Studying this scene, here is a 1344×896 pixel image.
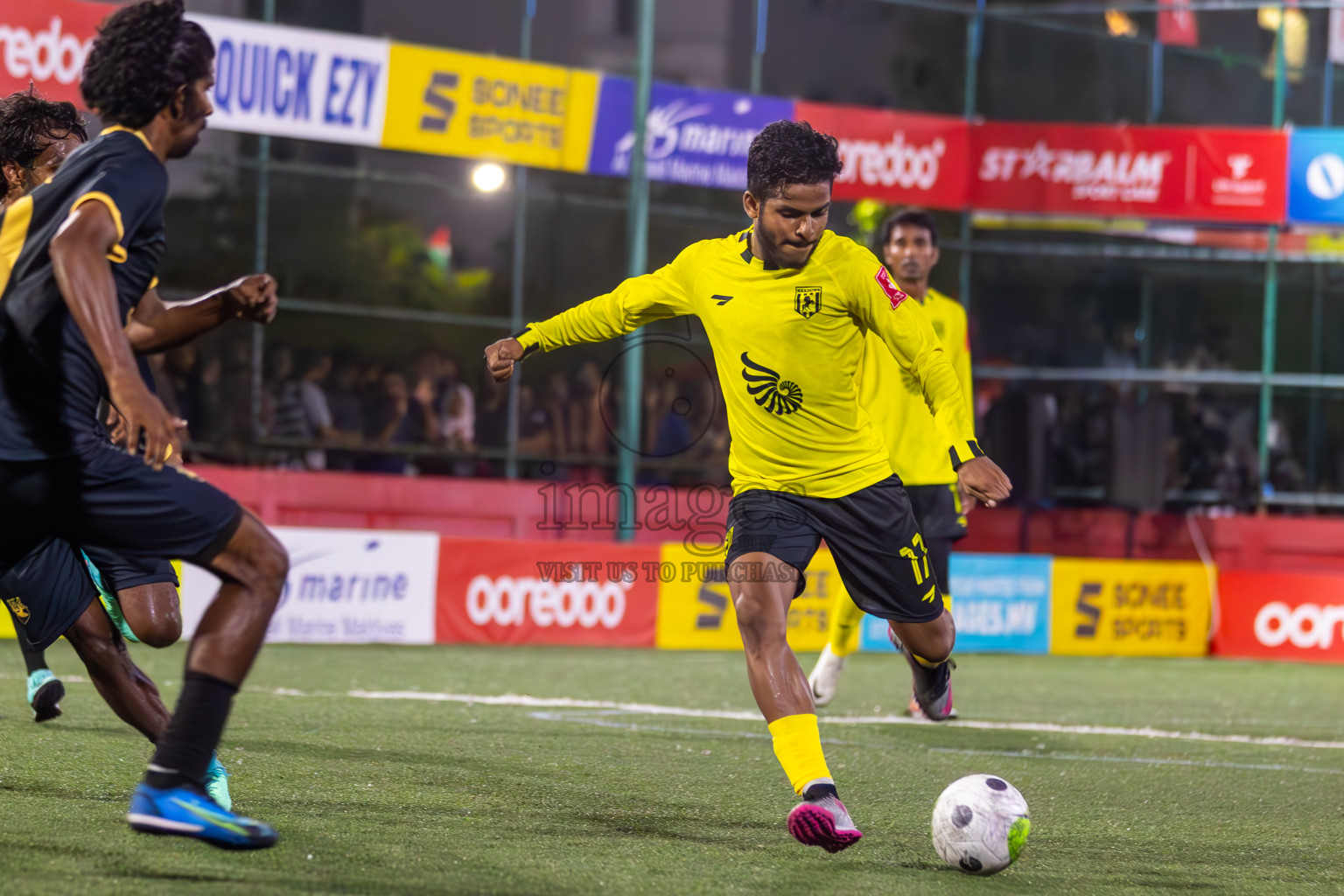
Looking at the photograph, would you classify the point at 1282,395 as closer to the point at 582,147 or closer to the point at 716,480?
the point at 716,480

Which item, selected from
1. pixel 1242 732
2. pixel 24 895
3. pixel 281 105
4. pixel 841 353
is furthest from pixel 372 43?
pixel 24 895

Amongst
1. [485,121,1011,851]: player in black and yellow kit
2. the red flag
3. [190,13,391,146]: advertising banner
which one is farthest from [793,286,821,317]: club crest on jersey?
the red flag

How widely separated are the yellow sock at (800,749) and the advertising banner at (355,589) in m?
8.44

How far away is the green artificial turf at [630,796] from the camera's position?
4246 mm

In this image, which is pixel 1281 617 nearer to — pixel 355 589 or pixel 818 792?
pixel 355 589

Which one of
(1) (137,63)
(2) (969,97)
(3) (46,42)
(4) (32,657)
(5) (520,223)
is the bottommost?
(4) (32,657)

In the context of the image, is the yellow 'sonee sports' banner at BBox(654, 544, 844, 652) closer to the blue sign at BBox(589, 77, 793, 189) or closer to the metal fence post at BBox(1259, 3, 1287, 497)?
the blue sign at BBox(589, 77, 793, 189)

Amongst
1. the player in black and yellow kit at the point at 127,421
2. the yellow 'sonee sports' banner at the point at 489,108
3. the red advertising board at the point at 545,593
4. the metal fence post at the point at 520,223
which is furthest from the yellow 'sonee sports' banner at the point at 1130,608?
the player in black and yellow kit at the point at 127,421

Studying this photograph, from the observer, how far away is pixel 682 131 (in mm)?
19594

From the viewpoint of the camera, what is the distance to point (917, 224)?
805 cm

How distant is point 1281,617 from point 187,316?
45.1 feet

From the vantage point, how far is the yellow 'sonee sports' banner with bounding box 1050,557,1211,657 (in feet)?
51.1

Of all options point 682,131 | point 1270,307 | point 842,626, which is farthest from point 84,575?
point 1270,307

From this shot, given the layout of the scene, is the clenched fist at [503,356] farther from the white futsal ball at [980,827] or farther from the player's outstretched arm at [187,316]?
the white futsal ball at [980,827]
